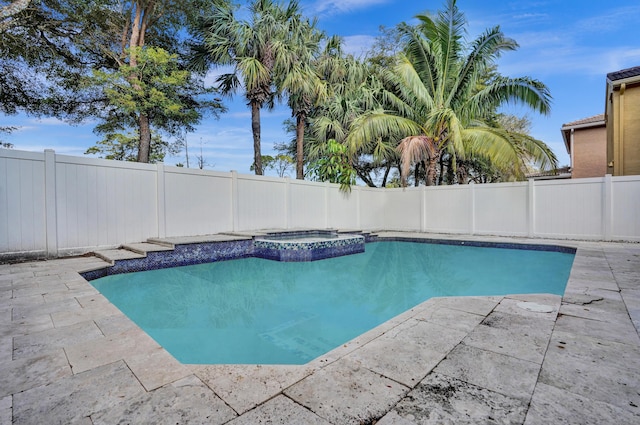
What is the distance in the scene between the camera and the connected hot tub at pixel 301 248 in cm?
633

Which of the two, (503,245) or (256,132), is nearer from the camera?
(503,245)

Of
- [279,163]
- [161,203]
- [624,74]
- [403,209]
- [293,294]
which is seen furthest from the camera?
[279,163]

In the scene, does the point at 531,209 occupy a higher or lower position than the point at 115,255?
higher

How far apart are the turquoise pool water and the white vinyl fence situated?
1.52m

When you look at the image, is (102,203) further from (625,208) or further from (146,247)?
(625,208)

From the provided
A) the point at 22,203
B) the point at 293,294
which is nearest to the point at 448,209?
the point at 293,294

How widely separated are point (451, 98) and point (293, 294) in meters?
8.50

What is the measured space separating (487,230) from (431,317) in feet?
26.6

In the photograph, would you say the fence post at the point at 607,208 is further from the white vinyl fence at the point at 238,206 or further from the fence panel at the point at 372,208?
the fence panel at the point at 372,208

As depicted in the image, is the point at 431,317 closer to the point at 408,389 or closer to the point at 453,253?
the point at 408,389

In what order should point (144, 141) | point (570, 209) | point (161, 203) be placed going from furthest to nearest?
1. point (144, 141)
2. point (570, 209)
3. point (161, 203)

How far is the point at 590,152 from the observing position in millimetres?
13219

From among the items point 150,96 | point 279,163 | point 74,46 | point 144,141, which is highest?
point 74,46

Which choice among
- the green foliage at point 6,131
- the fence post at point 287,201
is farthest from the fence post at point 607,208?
the green foliage at point 6,131
